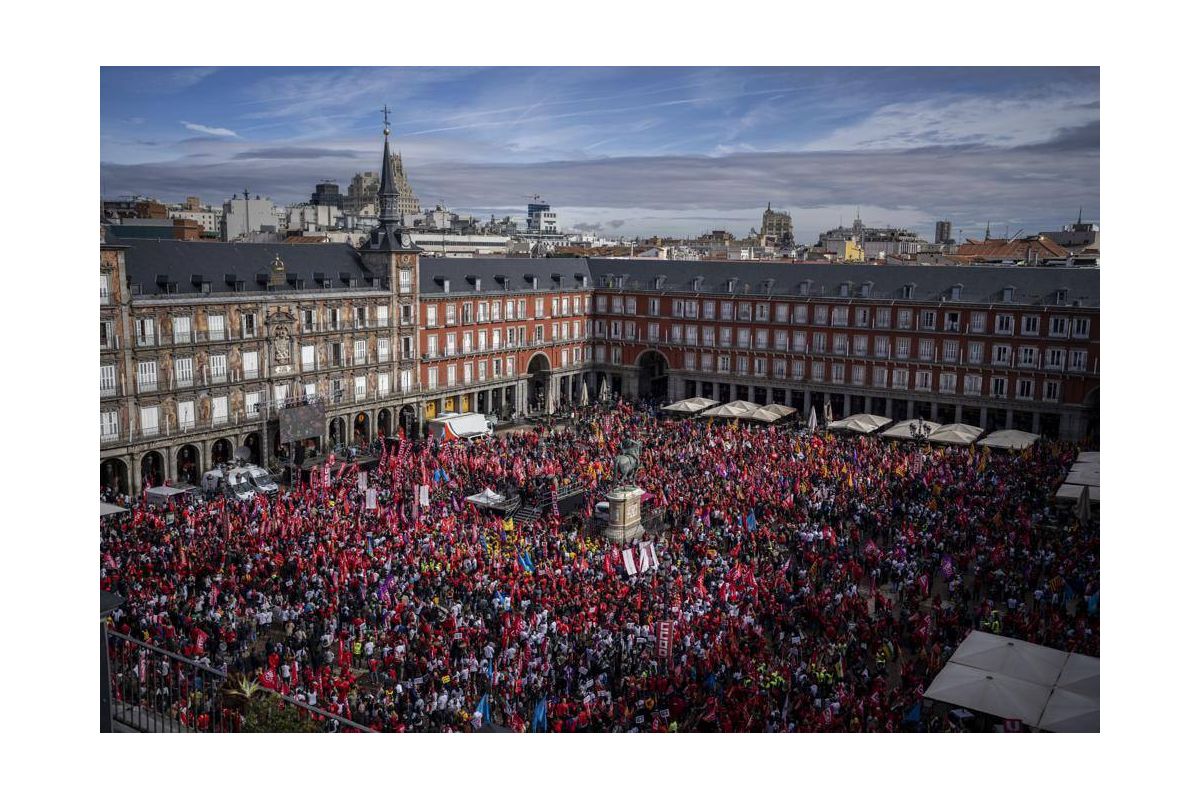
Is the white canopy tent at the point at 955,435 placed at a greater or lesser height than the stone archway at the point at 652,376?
lesser

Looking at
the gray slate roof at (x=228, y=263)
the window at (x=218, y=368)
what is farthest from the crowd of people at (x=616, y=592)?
the gray slate roof at (x=228, y=263)

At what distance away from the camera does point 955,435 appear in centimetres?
4547

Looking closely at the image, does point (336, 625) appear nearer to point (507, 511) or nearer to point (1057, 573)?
point (507, 511)

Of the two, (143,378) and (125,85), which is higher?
(125,85)

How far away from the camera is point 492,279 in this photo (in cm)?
6062

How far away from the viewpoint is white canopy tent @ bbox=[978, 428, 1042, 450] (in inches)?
1727

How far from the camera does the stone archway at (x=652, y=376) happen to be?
A: 2571 inches

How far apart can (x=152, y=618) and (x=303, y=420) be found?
77.4 feet

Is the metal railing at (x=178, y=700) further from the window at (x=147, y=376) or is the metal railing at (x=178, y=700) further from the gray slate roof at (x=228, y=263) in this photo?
the gray slate roof at (x=228, y=263)

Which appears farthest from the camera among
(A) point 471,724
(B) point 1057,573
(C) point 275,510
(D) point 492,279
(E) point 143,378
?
(D) point 492,279

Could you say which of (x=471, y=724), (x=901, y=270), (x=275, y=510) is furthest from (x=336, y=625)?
(x=901, y=270)

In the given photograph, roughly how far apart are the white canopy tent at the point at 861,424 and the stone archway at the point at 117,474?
34349 millimetres

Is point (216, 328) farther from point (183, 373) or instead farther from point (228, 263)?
point (228, 263)

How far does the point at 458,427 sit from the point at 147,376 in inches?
595
